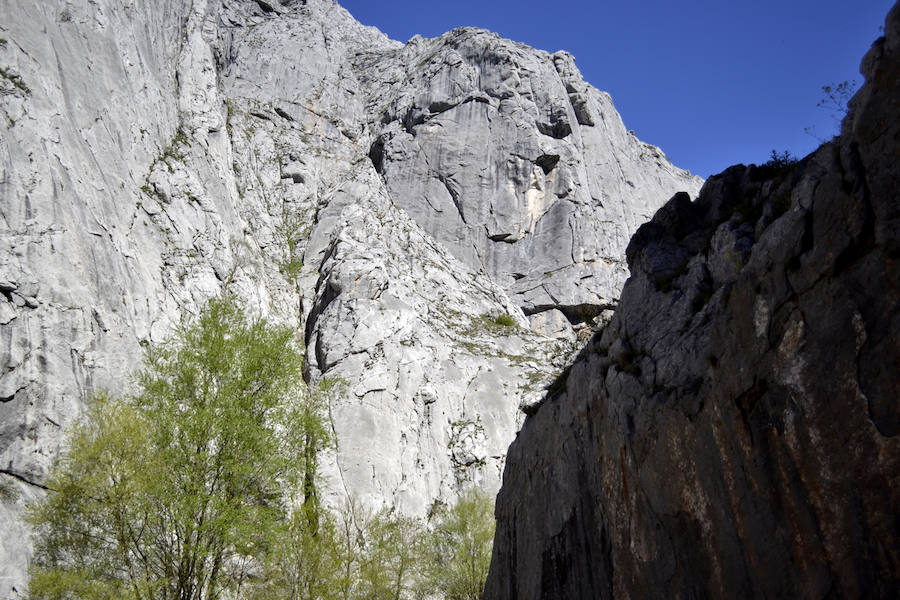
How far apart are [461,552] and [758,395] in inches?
846

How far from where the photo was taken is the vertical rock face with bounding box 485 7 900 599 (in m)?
6.96

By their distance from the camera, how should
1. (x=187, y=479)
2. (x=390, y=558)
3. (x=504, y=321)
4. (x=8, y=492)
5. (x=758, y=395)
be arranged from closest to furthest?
(x=758, y=395) < (x=187, y=479) < (x=8, y=492) < (x=390, y=558) < (x=504, y=321)

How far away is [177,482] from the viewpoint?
14539mm

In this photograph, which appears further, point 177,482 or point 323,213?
point 323,213

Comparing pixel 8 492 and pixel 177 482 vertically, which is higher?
pixel 8 492

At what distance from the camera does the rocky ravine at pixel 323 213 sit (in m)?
24.0

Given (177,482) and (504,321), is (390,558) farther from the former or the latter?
(504,321)

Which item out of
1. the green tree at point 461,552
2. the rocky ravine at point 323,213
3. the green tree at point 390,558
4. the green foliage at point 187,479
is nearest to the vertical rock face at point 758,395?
the green foliage at point 187,479

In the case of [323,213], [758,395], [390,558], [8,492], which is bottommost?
[390,558]

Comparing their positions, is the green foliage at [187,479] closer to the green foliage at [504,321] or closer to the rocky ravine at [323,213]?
the rocky ravine at [323,213]

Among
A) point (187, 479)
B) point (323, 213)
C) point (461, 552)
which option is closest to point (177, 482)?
point (187, 479)

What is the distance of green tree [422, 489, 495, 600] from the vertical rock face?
1363cm

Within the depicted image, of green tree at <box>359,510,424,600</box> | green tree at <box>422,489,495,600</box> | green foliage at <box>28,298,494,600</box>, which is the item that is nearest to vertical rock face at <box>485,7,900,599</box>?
green foliage at <box>28,298,494,600</box>

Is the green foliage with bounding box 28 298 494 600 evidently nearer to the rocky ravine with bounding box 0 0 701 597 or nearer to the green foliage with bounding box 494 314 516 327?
the rocky ravine with bounding box 0 0 701 597
